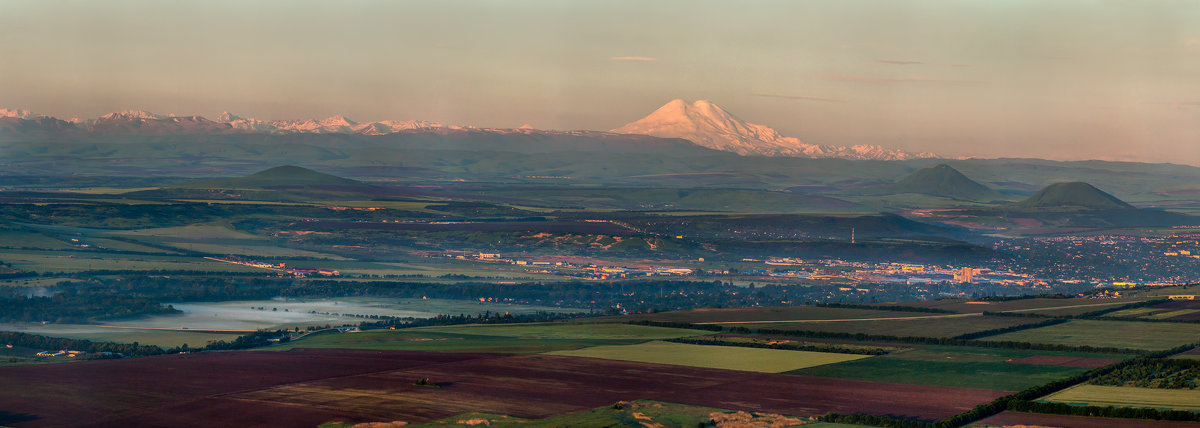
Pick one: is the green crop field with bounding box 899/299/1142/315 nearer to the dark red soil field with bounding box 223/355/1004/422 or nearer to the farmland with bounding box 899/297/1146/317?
the farmland with bounding box 899/297/1146/317

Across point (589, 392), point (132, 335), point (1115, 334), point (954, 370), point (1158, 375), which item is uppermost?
point (1158, 375)

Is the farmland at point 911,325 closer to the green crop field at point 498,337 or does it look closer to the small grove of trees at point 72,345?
the green crop field at point 498,337

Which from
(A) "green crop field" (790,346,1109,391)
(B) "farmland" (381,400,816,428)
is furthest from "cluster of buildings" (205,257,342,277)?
(B) "farmland" (381,400,816,428)

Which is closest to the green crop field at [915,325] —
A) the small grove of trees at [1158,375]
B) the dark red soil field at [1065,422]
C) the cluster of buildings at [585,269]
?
the small grove of trees at [1158,375]

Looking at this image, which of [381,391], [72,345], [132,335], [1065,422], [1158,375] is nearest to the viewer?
[1065,422]

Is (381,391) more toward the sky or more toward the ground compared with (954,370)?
more toward the ground

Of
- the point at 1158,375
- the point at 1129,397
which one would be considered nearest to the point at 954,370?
the point at 1158,375

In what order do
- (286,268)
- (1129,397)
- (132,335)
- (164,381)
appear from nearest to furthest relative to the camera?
(1129,397) → (164,381) → (132,335) → (286,268)

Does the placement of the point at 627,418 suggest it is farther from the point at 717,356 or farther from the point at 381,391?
the point at 717,356
